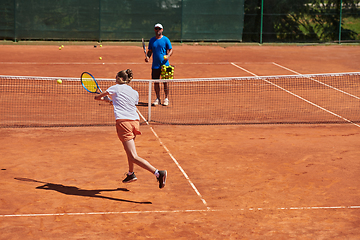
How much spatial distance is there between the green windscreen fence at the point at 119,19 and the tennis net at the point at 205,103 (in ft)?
28.3

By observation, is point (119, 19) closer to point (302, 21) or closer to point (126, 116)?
point (302, 21)

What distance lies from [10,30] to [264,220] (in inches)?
788

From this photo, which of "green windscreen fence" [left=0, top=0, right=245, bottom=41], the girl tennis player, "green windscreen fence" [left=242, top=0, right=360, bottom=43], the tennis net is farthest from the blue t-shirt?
"green windscreen fence" [left=242, top=0, right=360, bottom=43]

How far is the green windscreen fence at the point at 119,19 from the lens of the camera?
2288 centimetres

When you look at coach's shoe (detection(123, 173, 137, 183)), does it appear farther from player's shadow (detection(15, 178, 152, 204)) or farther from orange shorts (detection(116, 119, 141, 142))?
orange shorts (detection(116, 119, 141, 142))

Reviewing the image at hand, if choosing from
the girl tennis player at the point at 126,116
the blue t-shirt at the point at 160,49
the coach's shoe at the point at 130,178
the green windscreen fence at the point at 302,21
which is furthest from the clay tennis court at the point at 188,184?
the green windscreen fence at the point at 302,21

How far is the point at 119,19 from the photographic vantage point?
23.8 m

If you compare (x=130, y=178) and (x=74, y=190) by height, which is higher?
(x=130, y=178)

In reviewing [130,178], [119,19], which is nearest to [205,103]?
[130,178]

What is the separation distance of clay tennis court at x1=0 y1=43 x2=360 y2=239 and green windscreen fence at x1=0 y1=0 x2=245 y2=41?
14236 millimetres

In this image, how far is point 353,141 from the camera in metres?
9.63

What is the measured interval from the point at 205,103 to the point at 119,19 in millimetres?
12190

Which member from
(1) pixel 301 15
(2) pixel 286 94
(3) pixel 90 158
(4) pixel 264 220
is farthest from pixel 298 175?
(1) pixel 301 15

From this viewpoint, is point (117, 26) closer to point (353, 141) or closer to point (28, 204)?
point (353, 141)
